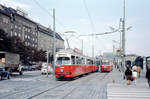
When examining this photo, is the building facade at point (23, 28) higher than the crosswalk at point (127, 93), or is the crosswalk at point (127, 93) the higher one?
the building facade at point (23, 28)

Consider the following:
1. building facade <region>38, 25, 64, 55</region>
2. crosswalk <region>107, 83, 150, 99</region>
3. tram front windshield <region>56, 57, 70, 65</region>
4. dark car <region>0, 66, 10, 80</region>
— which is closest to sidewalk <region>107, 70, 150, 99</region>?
crosswalk <region>107, 83, 150, 99</region>

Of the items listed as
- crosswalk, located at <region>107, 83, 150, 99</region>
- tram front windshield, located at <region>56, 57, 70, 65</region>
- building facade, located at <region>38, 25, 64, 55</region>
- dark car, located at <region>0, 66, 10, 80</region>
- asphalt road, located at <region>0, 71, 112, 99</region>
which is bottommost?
crosswalk, located at <region>107, 83, 150, 99</region>

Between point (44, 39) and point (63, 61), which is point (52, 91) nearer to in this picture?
point (63, 61)

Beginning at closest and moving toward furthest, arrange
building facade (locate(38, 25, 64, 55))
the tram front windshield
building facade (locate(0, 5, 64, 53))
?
the tram front windshield
building facade (locate(0, 5, 64, 53))
building facade (locate(38, 25, 64, 55))

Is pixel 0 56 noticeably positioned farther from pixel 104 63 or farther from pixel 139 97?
pixel 104 63

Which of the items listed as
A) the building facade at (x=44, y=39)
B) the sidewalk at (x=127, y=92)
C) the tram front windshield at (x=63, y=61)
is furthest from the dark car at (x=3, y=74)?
the building facade at (x=44, y=39)

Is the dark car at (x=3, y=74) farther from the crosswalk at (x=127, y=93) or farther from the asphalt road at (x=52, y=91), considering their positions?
the crosswalk at (x=127, y=93)

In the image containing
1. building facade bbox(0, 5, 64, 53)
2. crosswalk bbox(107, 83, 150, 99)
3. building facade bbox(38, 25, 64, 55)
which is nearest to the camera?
crosswalk bbox(107, 83, 150, 99)

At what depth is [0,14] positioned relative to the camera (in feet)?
195

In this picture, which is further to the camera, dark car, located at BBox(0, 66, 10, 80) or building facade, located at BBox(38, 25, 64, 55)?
building facade, located at BBox(38, 25, 64, 55)

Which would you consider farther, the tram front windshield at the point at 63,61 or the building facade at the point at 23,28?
the building facade at the point at 23,28

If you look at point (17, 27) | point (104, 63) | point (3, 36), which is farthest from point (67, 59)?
point (17, 27)

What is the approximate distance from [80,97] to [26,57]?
53.5 metres

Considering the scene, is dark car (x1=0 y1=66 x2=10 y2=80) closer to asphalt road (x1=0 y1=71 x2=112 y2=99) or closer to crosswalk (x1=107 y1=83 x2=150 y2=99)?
asphalt road (x1=0 y1=71 x2=112 y2=99)
